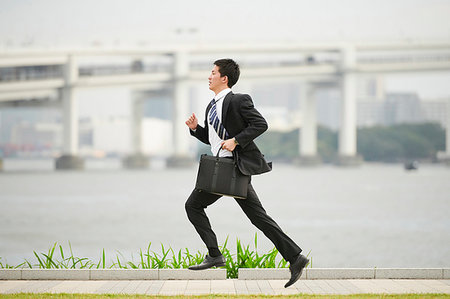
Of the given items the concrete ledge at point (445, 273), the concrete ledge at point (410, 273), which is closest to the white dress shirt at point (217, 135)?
the concrete ledge at point (410, 273)

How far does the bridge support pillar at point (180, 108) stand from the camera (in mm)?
68312

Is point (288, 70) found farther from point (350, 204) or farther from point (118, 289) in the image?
point (118, 289)

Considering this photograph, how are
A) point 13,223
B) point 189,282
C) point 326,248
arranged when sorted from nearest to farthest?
point 189,282 < point 326,248 < point 13,223

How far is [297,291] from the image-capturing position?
5.57 metres

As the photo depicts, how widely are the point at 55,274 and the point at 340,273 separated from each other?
8.01ft

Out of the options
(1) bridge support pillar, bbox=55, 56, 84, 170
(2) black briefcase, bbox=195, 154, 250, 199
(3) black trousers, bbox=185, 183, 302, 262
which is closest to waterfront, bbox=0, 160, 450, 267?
(3) black trousers, bbox=185, 183, 302, 262

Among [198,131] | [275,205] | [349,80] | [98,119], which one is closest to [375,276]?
[198,131]

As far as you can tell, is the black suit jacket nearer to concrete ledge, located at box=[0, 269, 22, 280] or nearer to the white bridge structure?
concrete ledge, located at box=[0, 269, 22, 280]

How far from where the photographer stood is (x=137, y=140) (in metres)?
82.2

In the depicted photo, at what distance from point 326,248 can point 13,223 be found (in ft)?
44.9

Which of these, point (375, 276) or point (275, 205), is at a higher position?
point (375, 276)

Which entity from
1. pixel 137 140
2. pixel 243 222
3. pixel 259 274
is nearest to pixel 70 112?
pixel 137 140

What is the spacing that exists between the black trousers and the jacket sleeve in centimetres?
44

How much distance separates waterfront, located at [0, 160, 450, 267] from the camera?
20.3 m
